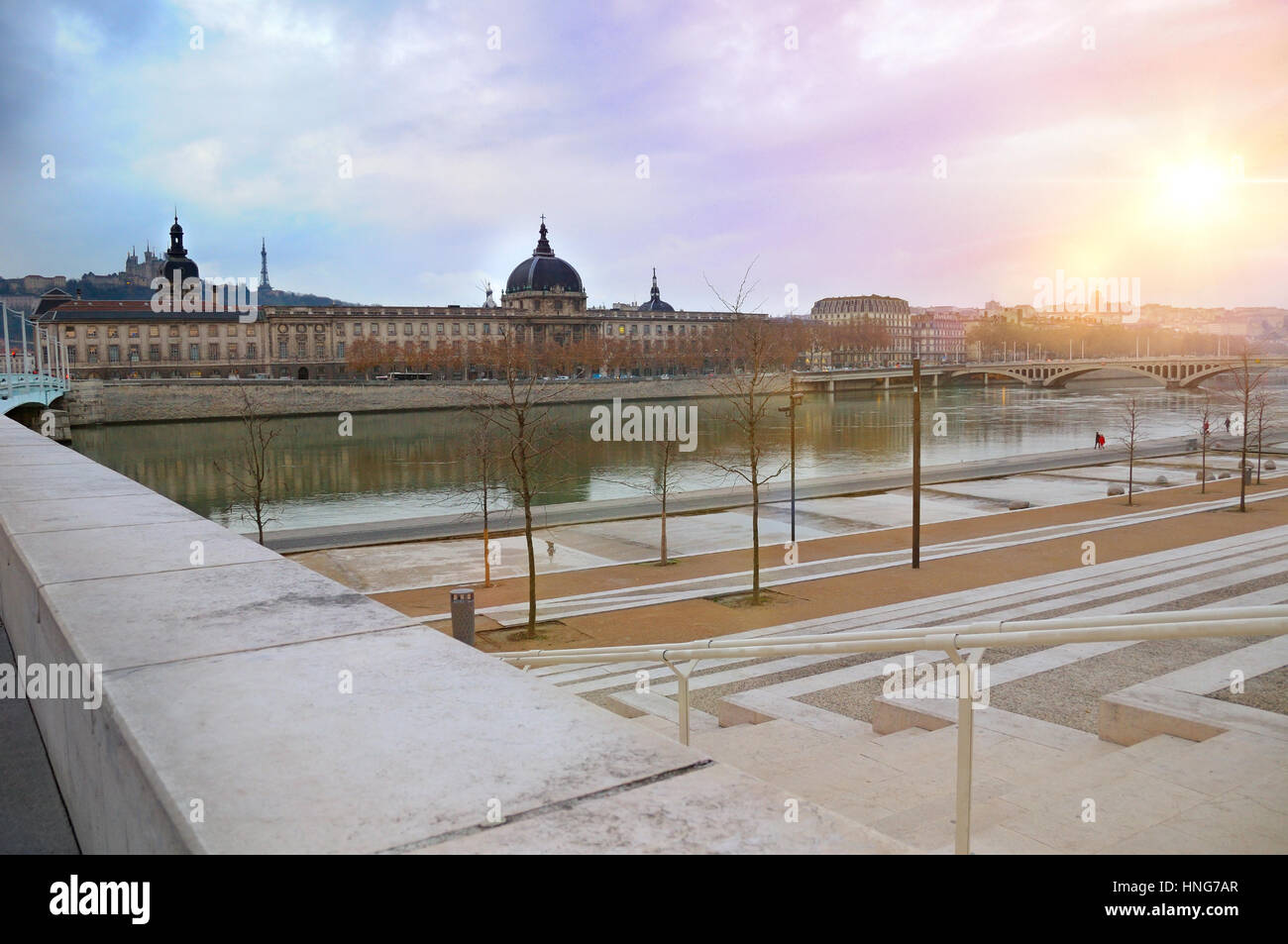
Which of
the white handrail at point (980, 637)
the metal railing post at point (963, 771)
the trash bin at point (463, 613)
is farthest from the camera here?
the trash bin at point (463, 613)

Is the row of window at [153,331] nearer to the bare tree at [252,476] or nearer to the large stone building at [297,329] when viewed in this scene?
the large stone building at [297,329]

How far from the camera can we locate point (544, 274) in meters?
129

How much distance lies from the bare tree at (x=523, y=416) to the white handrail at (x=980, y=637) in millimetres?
10427

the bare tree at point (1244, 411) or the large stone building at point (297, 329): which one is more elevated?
the large stone building at point (297, 329)

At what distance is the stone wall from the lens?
75250 mm

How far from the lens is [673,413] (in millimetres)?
80250

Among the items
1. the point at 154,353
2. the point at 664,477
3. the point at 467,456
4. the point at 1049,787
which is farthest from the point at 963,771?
the point at 154,353

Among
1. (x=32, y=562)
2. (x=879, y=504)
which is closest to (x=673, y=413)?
(x=879, y=504)

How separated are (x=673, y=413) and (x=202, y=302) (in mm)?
62928

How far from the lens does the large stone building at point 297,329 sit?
102 metres

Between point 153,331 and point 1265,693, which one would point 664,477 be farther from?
point 153,331

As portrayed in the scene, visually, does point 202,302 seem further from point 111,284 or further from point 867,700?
point 867,700

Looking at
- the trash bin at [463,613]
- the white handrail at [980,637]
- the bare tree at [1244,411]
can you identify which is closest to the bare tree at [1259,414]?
the bare tree at [1244,411]

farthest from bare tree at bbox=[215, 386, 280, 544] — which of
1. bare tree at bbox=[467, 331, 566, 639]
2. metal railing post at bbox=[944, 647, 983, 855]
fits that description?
metal railing post at bbox=[944, 647, 983, 855]
